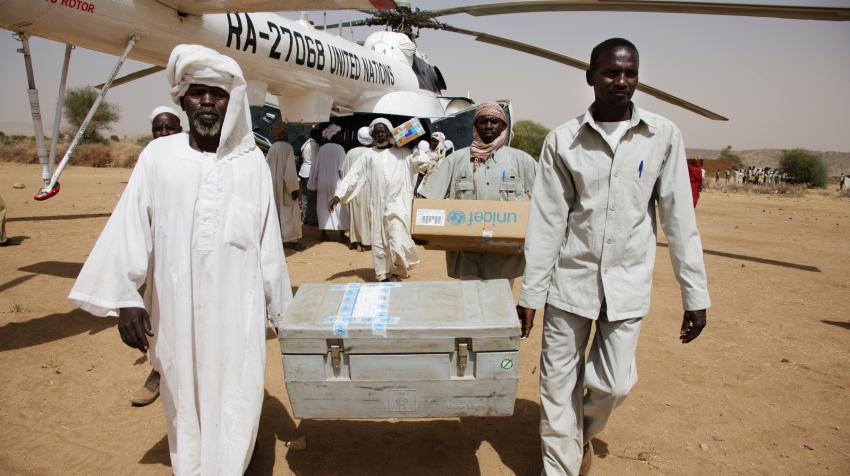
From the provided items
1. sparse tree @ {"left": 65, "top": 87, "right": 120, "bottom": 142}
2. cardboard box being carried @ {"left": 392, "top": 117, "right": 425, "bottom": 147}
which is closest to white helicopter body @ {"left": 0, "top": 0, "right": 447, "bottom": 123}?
cardboard box being carried @ {"left": 392, "top": 117, "right": 425, "bottom": 147}

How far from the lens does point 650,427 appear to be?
3.04m

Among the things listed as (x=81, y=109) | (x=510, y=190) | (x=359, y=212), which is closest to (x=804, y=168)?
(x=359, y=212)

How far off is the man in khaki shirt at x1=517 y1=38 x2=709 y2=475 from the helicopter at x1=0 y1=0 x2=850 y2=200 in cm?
355

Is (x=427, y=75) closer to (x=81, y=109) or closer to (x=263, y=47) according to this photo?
(x=263, y=47)

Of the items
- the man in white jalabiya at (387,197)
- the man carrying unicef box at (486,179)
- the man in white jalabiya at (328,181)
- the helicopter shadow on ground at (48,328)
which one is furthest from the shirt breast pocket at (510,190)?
the man in white jalabiya at (328,181)

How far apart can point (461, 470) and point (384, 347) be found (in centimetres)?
106

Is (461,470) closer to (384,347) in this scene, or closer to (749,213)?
(384,347)

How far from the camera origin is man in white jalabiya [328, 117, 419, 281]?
573 centimetres

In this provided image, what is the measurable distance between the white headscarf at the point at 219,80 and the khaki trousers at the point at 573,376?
157cm

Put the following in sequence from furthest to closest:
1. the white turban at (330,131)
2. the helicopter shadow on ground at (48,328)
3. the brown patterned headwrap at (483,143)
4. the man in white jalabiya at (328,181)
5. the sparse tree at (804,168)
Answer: the sparse tree at (804,168)
the white turban at (330,131)
the man in white jalabiya at (328,181)
the helicopter shadow on ground at (48,328)
the brown patterned headwrap at (483,143)

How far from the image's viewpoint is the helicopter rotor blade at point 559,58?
28.4 ft

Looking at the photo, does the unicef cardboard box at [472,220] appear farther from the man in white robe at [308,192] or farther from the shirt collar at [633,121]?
the man in white robe at [308,192]

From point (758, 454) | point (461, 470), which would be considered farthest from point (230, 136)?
point (758, 454)

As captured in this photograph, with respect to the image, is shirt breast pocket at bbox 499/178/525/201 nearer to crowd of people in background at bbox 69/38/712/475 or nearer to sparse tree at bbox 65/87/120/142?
crowd of people in background at bbox 69/38/712/475
